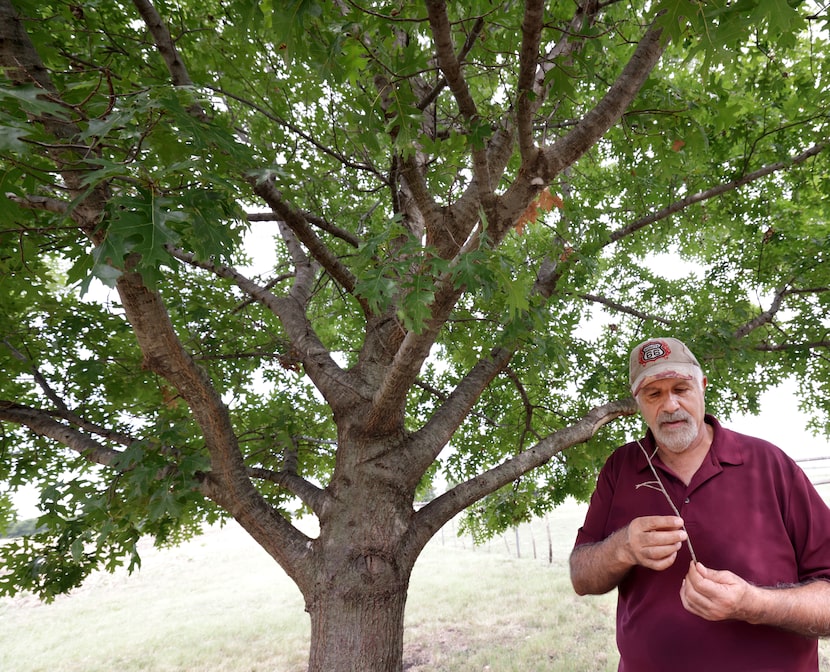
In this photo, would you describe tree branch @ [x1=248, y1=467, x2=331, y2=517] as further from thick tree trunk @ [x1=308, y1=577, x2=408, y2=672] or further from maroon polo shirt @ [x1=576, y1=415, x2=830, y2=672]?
maroon polo shirt @ [x1=576, y1=415, x2=830, y2=672]

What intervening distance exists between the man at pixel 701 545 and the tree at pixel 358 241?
834 mm

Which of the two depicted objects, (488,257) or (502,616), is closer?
(488,257)

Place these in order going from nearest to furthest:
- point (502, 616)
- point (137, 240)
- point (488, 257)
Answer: point (137, 240) → point (488, 257) → point (502, 616)

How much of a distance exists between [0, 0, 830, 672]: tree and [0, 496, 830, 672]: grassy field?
4939mm

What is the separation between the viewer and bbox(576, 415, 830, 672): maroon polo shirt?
57.7 inches

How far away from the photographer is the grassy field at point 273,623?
8.51 m

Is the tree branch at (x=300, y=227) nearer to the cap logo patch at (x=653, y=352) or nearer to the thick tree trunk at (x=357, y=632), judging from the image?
the cap logo patch at (x=653, y=352)

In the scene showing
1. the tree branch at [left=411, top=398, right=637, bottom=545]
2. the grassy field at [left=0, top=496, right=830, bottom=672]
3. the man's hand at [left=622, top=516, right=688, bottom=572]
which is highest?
the tree branch at [left=411, top=398, right=637, bottom=545]

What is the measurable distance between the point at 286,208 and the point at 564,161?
5.56 ft

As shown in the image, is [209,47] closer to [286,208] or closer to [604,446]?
[286,208]

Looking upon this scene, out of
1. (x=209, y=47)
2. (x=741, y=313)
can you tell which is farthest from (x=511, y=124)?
(x=741, y=313)

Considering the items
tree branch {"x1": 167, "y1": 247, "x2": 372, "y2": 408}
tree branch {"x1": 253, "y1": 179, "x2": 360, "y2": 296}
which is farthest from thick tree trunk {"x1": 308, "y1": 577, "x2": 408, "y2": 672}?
tree branch {"x1": 253, "y1": 179, "x2": 360, "y2": 296}

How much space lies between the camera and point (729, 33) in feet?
4.33

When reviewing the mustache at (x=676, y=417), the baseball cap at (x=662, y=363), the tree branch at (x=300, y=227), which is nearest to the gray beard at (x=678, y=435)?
the mustache at (x=676, y=417)
